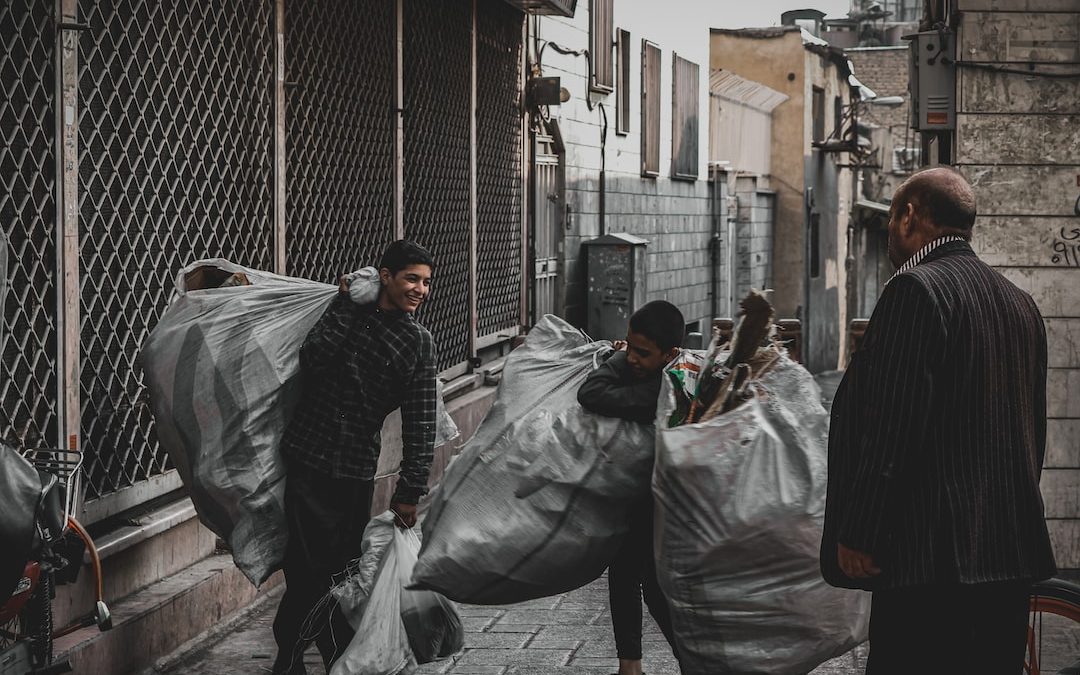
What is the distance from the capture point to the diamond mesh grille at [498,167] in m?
11.9

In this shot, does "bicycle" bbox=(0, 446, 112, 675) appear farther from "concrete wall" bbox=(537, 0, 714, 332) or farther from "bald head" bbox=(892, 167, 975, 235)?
"concrete wall" bbox=(537, 0, 714, 332)

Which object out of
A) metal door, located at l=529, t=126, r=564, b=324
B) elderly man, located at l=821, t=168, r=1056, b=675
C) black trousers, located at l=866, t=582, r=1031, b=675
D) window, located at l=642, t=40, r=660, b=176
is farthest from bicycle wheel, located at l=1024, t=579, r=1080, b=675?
window, located at l=642, t=40, r=660, b=176

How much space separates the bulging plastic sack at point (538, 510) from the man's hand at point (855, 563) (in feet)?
3.85

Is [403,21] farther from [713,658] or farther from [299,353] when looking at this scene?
[713,658]

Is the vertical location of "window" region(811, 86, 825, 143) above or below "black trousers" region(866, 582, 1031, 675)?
above

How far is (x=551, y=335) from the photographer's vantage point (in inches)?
201

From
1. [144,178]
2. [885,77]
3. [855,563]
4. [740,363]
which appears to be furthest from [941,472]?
[885,77]

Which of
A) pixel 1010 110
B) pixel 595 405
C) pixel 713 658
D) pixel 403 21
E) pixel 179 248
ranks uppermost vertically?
pixel 403 21

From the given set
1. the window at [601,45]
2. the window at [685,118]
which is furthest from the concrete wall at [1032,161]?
the window at [685,118]

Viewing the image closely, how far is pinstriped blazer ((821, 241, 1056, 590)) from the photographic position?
3.23 metres

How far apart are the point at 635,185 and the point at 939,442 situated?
13547 millimetres

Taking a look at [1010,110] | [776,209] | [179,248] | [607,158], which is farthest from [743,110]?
[179,248]

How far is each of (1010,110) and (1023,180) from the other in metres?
0.38

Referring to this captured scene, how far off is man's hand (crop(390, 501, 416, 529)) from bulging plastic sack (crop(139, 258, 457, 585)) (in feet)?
1.41
